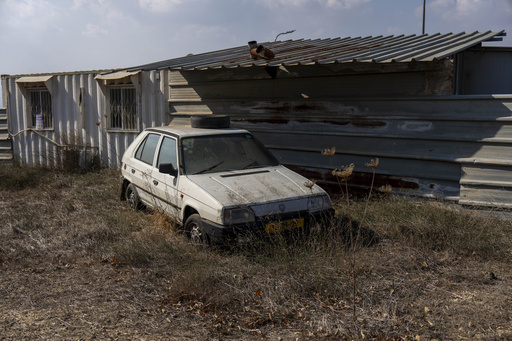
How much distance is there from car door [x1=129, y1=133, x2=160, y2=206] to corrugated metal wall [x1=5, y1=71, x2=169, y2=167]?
13.5ft

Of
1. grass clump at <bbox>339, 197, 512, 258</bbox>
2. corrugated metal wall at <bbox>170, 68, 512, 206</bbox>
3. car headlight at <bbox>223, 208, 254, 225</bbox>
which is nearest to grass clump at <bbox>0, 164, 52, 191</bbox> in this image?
corrugated metal wall at <bbox>170, 68, 512, 206</bbox>

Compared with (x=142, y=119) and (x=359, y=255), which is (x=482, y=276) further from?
(x=142, y=119)

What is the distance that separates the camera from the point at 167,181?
6.64 metres

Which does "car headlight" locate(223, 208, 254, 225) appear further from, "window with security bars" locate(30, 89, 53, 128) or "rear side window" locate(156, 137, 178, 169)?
"window with security bars" locate(30, 89, 53, 128)

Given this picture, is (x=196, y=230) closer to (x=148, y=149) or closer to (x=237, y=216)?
(x=237, y=216)

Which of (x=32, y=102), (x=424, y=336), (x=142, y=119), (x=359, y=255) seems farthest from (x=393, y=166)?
(x=32, y=102)

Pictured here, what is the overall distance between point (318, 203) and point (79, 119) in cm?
956

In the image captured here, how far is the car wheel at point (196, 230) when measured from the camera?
5785 millimetres

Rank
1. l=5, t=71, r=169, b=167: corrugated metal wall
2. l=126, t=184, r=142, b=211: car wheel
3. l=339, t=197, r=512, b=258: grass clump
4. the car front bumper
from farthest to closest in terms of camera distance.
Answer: l=5, t=71, r=169, b=167: corrugated metal wall, l=126, t=184, r=142, b=211: car wheel, l=339, t=197, r=512, b=258: grass clump, the car front bumper

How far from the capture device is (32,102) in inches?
572

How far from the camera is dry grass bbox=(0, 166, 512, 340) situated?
13.3 feet

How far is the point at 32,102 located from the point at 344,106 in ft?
33.5

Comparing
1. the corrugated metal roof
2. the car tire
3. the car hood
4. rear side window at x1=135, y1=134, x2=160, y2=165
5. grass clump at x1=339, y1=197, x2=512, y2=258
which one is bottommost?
grass clump at x1=339, y1=197, x2=512, y2=258

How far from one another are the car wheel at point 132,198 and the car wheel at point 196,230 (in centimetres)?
200
